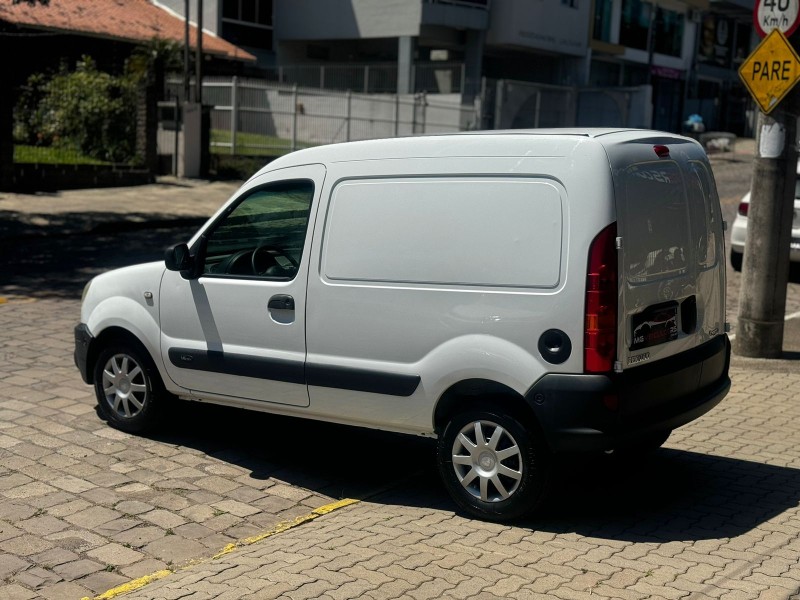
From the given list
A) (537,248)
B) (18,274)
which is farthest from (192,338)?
(18,274)

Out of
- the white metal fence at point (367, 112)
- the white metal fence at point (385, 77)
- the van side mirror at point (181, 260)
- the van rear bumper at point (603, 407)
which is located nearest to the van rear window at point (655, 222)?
the van rear bumper at point (603, 407)

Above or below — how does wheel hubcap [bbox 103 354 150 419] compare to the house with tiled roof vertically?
below

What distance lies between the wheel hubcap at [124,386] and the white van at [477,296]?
44cm

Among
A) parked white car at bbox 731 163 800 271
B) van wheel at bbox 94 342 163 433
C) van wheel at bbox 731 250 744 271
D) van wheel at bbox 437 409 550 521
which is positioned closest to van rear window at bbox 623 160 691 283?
van wheel at bbox 437 409 550 521

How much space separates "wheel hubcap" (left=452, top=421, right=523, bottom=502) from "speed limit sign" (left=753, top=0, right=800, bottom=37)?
5380mm

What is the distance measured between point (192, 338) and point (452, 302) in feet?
6.24

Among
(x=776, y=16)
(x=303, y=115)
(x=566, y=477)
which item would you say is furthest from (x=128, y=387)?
(x=303, y=115)

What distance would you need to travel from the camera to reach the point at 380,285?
589 centimetres

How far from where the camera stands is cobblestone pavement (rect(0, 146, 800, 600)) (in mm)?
4848

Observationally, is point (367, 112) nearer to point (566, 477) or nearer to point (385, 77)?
point (385, 77)

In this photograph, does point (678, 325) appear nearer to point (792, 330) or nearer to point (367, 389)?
point (367, 389)

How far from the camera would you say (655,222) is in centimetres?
560

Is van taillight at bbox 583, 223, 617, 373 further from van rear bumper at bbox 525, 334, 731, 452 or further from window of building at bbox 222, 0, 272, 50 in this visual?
window of building at bbox 222, 0, 272, 50

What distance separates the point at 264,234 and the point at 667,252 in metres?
2.34
